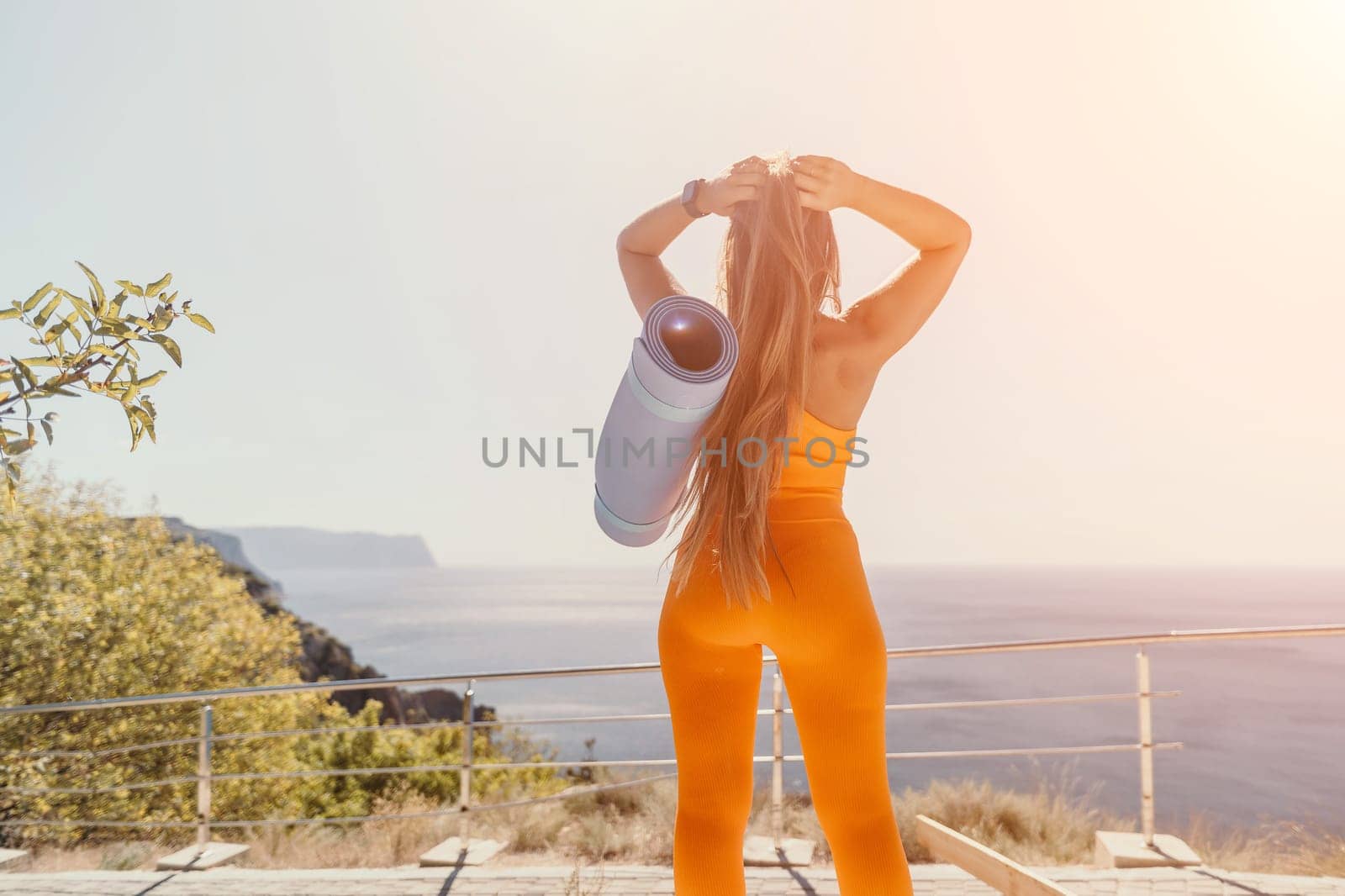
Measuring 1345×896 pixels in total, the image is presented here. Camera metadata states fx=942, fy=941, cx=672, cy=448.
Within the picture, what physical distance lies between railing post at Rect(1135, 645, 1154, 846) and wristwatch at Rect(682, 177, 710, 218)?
8.95ft

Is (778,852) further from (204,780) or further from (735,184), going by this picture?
(735,184)

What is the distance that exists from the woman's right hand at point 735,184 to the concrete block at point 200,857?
12.3 ft

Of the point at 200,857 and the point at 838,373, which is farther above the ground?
the point at 838,373

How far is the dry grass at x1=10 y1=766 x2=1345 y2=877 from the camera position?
12.7 feet

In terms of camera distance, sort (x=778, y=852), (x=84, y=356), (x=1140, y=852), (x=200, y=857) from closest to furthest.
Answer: (x=84, y=356) → (x=1140, y=852) → (x=778, y=852) → (x=200, y=857)

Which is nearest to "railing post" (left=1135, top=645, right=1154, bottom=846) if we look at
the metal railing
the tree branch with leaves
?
the metal railing

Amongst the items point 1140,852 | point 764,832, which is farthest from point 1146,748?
point 764,832

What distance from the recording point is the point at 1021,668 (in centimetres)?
5766

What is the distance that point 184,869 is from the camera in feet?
12.9

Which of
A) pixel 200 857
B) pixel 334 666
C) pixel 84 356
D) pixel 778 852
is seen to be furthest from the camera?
pixel 334 666

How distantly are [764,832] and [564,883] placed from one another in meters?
1.60

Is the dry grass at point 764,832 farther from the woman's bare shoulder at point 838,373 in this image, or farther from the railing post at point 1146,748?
the woman's bare shoulder at point 838,373

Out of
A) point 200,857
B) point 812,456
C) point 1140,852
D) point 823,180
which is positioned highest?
point 823,180

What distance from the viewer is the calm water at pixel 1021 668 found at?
33.5 meters
